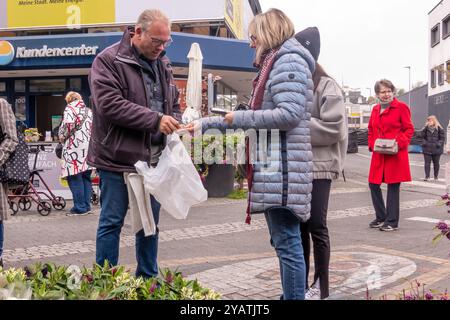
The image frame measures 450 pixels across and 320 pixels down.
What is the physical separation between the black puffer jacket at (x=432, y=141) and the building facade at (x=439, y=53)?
951 inches

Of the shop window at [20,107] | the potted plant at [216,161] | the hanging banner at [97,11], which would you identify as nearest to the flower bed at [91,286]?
the potted plant at [216,161]

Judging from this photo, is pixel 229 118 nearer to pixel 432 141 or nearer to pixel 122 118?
pixel 122 118

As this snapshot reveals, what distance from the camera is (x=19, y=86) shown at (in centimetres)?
2164

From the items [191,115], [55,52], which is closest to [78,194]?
[191,115]

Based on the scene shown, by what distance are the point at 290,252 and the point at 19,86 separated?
20.4 metres

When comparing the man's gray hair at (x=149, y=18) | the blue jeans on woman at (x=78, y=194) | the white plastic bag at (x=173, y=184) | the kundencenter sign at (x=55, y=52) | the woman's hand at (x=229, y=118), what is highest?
the kundencenter sign at (x=55, y=52)

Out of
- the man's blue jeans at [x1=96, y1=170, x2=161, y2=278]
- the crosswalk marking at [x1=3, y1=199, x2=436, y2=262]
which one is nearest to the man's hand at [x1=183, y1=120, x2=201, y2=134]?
the man's blue jeans at [x1=96, y1=170, x2=161, y2=278]

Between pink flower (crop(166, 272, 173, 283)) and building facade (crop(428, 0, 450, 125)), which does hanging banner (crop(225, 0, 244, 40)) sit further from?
pink flower (crop(166, 272, 173, 283))

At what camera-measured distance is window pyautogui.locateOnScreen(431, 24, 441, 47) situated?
144 feet

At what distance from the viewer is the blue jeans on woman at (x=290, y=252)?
3.38 meters

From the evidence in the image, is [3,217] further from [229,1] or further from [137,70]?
[229,1]

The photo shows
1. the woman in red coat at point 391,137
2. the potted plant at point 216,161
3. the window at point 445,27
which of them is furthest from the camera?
the window at point 445,27

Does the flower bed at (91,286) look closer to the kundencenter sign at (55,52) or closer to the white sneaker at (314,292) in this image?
the white sneaker at (314,292)
